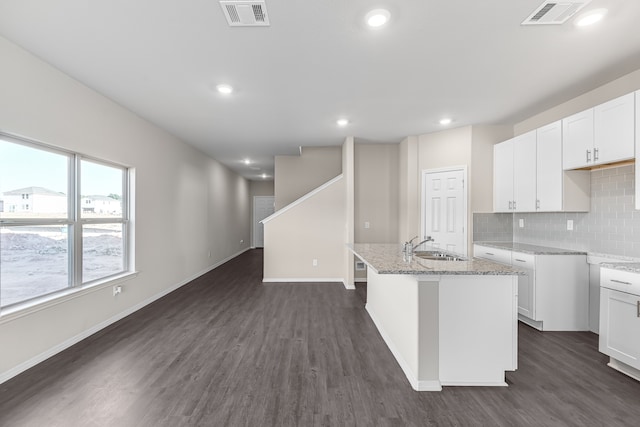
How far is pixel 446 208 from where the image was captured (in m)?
4.65

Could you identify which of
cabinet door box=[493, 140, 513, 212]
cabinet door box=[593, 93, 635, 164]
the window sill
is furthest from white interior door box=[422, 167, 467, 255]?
the window sill

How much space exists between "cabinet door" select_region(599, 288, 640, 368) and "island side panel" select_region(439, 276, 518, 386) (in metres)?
0.98

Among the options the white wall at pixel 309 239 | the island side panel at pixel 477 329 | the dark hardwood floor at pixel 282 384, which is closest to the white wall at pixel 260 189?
the white wall at pixel 309 239

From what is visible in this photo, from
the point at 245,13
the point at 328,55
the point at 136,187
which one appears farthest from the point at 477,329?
the point at 136,187

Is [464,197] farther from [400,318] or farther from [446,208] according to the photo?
[400,318]

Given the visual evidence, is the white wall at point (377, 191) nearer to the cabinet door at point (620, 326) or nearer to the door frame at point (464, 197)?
the door frame at point (464, 197)

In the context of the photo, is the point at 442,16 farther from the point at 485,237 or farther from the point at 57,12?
the point at 485,237

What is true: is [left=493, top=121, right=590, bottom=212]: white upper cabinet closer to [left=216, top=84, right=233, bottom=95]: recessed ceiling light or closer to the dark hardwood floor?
the dark hardwood floor

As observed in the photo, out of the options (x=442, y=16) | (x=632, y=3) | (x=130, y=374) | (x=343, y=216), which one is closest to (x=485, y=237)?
(x=343, y=216)

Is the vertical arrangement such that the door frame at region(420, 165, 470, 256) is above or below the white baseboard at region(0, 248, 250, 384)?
above

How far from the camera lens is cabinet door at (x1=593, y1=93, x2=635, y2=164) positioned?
2.52 metres

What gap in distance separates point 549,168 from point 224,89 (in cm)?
395

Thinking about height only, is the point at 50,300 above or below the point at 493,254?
below

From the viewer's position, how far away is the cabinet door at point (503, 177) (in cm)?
399
